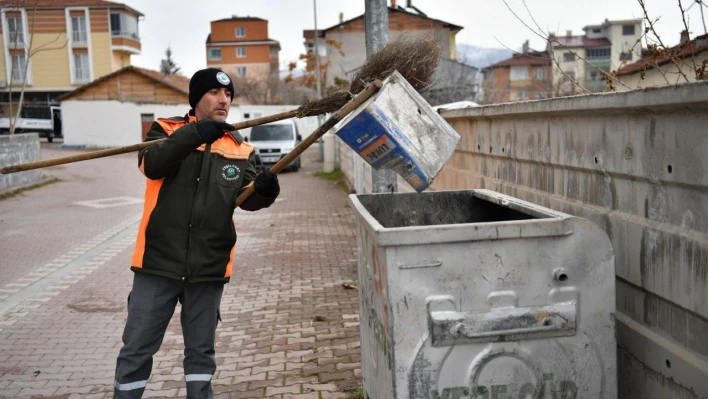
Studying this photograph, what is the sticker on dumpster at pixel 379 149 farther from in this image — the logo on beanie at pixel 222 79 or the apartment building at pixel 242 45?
the apartment building at pixel 242 45

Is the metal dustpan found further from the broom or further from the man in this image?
the broom

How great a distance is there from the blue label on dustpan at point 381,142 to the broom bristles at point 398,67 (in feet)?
3.30

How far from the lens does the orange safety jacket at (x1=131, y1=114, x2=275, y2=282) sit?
3.89 m

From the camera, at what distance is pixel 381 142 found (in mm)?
3715

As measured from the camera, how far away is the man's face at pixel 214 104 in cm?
416

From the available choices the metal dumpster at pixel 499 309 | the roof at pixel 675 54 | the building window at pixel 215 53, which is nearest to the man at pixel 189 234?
the metal dumpster at pixel 499 309

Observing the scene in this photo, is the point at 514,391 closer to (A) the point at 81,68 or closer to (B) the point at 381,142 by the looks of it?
(B) the point at 381,142

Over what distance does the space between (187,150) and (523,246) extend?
68.9 inches

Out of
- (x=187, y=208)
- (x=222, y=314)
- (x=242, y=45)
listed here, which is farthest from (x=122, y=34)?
(x=187, y=208)

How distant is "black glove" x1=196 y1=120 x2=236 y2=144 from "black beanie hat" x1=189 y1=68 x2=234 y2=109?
0.93ft

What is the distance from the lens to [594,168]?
3.85 metres

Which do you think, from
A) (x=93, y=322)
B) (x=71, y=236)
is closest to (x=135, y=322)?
(x=93, y=322)

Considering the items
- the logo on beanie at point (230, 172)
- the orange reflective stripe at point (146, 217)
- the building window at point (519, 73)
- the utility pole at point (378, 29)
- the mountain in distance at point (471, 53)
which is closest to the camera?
the orange reflective stripe at point (146, 217)

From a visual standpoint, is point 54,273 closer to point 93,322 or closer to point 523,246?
point 93,322
